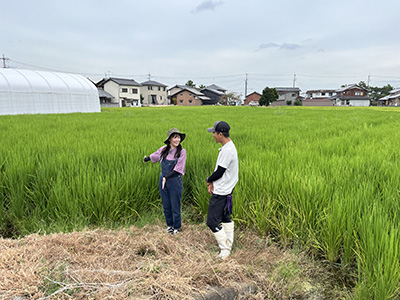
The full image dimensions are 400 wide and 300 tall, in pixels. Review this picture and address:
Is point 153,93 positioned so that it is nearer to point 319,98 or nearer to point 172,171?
point 319,98

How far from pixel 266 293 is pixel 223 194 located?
648mm

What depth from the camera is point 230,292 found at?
147 centimetres

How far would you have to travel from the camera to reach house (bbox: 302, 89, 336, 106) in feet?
171

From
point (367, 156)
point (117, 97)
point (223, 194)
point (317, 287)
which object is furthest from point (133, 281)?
point (117, 97)

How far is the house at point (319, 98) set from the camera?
171ft

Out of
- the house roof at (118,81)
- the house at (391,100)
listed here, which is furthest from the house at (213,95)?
the house at (391,100)

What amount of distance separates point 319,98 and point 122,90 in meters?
43.3

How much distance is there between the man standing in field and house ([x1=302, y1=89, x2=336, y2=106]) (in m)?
56.1

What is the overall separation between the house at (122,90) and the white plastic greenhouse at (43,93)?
2149cm

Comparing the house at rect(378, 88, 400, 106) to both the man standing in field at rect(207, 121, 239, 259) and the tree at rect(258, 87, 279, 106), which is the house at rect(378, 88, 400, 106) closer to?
the tree at rect(258, 87, 279, 106)

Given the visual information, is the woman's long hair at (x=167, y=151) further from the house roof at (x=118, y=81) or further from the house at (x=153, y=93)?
the house at (x=153, y=93)

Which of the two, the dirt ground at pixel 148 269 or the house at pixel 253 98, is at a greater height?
the house at pixel 253 98

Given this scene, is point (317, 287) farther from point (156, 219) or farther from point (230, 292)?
point (156, 219)

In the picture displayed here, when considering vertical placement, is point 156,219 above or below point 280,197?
below
